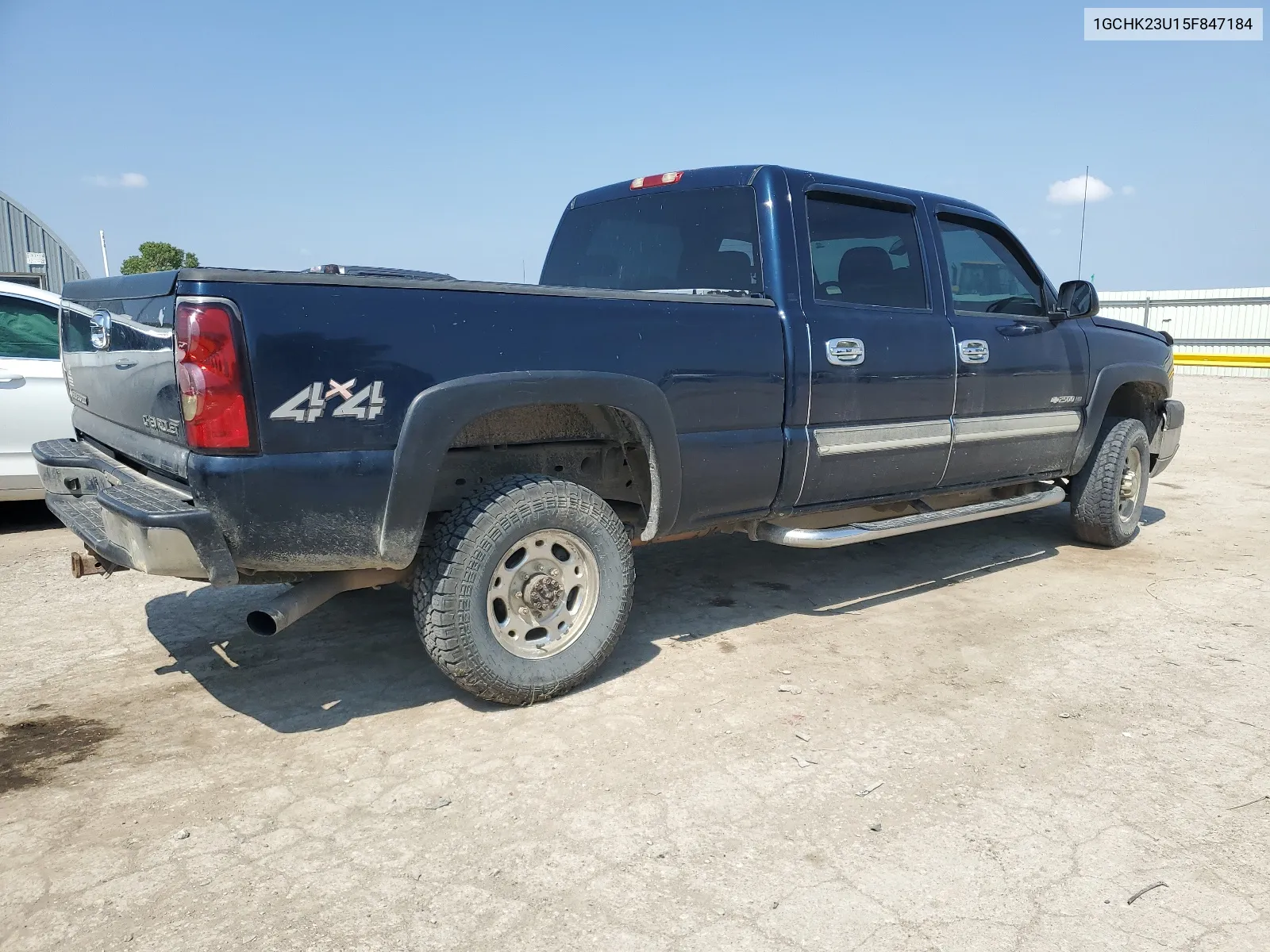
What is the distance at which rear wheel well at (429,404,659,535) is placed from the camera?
3363 mm

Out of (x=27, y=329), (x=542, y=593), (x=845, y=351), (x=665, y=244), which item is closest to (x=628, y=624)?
(x=542, y=593)

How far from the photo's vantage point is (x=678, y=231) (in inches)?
169

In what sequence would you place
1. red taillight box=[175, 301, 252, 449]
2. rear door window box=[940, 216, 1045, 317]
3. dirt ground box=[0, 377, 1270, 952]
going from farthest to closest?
rear door window box=[940, 216, 1045, 317], red taillight box=[175, 301, 252, 449], dirt ground box=[0, 377, 1270, 952]

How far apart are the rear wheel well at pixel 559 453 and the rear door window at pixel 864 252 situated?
3.72ft

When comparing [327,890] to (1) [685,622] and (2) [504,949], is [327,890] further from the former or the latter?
(1) [685,622]

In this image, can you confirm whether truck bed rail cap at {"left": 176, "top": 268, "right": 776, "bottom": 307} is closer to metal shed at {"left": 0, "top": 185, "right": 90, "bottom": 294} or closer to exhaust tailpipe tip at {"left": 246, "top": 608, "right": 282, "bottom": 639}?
exhaust tailpipe tip at {"left": 246, "top": 608, "right": 282, "bottom": 639}

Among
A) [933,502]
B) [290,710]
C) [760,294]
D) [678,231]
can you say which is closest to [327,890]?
[290,710]

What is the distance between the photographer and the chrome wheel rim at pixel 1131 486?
587 cm

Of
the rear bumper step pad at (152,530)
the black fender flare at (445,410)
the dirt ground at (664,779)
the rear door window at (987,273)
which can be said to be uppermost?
the rear door window at (987,273)

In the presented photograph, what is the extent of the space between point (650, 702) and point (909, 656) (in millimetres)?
1221

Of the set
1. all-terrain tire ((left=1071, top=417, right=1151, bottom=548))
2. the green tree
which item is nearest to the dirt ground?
all-terrain tire ((left=1071, top=417, right=1151, bottom=548))

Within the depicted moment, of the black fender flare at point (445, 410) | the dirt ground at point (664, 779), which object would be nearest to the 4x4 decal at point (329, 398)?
the black fender flare at point (445, 410)

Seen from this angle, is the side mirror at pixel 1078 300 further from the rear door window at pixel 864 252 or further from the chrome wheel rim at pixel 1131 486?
the chrome wheel rim at pixel 1131 486

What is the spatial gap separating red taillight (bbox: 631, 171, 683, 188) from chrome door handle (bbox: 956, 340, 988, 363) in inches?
62.4
